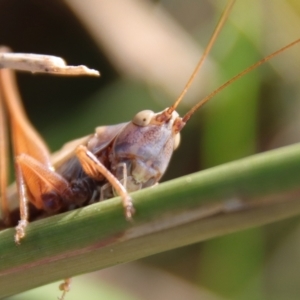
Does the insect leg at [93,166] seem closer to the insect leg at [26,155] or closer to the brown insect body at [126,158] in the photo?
the brown insect body at [126,158]

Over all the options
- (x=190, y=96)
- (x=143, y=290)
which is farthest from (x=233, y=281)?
(x=190, y=96)

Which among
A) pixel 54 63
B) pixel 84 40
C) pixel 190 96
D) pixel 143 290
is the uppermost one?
pixel 84 40

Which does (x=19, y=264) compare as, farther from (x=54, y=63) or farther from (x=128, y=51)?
(x=128, y=51)

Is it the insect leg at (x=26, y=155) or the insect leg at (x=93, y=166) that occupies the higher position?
the insect leg at (x=26, y=155)

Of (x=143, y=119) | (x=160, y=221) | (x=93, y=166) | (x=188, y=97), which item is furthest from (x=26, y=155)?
(x=188, y=97)

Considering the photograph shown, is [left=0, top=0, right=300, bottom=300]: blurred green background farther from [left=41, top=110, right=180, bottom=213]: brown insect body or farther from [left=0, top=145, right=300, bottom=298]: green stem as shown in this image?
[left=0, top=145, right=300, bottom=298]: green stem

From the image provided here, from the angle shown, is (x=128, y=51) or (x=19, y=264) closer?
(x=19, y=264)

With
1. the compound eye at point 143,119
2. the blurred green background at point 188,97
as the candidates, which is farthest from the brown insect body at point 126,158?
the blurred green background at point 188,97

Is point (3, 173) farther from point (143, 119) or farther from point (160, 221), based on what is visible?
point (160, 221)
